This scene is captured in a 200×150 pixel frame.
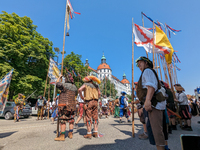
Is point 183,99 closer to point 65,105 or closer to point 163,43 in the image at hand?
point 163,43

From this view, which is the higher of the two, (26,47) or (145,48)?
(26,47)

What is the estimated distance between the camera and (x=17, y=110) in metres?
10.3

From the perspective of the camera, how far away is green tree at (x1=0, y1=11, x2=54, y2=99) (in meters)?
15.1

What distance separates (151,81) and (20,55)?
673 inches

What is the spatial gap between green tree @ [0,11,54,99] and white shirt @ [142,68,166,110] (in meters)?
15.8

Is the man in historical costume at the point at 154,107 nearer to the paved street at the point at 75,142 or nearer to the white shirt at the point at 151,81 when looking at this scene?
the white shirt at the point at 151,81

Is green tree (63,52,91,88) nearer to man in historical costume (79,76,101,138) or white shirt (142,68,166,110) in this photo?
man in historical costume (79,76,101,138)

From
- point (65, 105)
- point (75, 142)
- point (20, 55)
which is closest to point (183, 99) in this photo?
point (75, 142)

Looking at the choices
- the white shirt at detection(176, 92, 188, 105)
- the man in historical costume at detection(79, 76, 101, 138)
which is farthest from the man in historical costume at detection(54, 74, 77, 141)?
the white shirt at detection(176, 92, 188, 105)

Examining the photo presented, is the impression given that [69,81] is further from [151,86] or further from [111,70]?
[111,70]

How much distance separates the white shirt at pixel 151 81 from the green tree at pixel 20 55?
15.8 m

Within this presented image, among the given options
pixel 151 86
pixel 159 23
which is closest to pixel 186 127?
pixel 151 86

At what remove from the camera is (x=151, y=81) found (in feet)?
7.43

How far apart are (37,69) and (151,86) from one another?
19.4 metres
